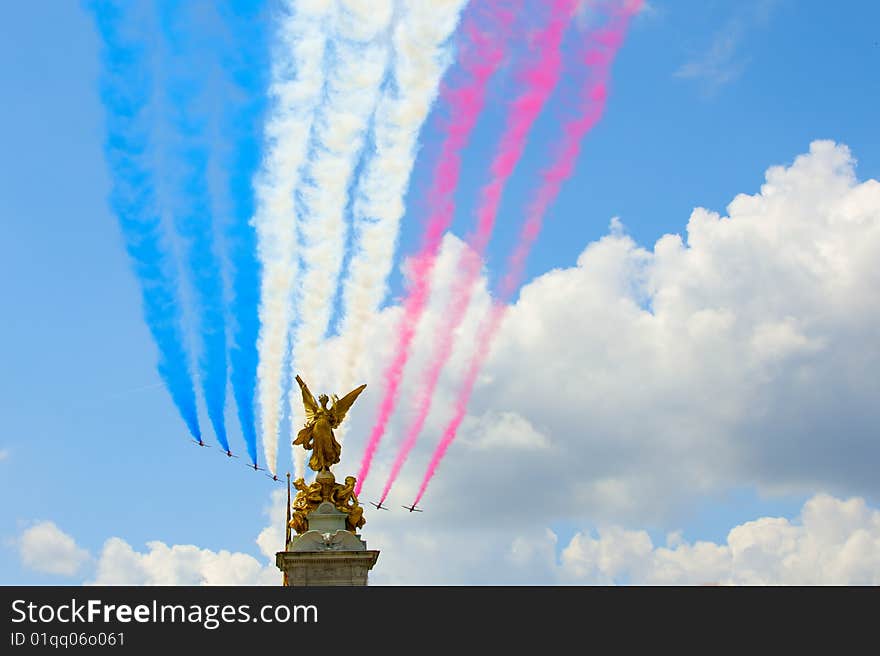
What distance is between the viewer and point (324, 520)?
59344 mm

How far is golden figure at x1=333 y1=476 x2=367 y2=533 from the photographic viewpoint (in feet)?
195

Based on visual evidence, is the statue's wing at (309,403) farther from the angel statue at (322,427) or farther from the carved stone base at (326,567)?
the carved stone base at (326,567)

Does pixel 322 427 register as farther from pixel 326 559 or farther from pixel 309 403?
pixel 326 559

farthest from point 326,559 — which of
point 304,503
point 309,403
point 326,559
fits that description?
point 309,403

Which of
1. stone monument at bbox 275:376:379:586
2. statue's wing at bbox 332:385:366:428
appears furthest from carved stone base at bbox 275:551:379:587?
statue's wing at bbox 332:385:366:428

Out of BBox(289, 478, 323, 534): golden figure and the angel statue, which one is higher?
the angel statue

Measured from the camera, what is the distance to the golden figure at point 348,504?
195ft

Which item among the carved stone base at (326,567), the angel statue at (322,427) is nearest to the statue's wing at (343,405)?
the angel statue at (322,427)

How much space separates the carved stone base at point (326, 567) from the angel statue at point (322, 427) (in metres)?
5.75

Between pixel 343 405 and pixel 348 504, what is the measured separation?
5.84 m

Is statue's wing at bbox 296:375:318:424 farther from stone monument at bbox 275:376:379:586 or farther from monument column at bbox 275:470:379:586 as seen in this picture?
monument column at bbox 275:470:379:586
